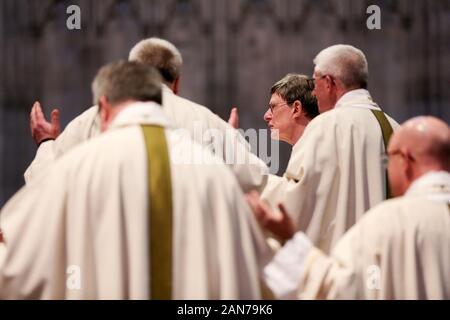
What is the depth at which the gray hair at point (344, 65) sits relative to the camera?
6734mm

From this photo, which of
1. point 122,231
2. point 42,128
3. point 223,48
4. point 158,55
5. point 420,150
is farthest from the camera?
point 223,48

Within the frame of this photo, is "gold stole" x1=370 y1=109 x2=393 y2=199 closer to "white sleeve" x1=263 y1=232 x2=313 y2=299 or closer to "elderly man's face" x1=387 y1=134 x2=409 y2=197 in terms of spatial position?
"elderly man's face" x1=387 y1=134 x2=409 y2=197

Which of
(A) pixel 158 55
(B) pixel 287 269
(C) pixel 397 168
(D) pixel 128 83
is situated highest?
(A) pixel 158 55

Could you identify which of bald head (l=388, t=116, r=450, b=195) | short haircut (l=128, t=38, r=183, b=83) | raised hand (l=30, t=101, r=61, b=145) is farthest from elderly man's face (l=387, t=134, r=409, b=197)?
raised hand (l=30, t=101, r=61, b=145)

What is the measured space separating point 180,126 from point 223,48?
731cm

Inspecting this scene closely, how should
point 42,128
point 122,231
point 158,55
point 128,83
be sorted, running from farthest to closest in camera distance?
point 42,128 < point 158,55 < point 128,83 < point 122,231

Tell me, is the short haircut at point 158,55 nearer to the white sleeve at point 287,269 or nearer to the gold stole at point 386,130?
the gold stole at point 386,130

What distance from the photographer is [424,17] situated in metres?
13.2

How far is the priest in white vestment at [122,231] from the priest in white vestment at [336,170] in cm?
204

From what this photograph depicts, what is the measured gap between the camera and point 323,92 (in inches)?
270

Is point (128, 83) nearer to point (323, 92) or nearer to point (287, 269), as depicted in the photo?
point (287, 269)

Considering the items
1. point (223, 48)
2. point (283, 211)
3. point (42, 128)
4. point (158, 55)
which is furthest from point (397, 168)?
point (223, 48)

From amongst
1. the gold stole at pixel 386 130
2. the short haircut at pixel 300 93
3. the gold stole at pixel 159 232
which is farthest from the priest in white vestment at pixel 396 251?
the short haircut at pixel 300 93
